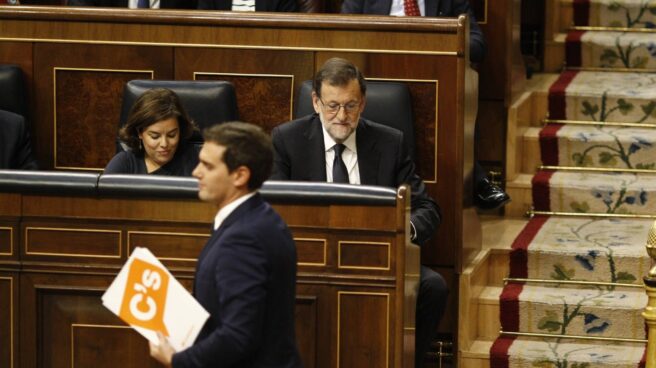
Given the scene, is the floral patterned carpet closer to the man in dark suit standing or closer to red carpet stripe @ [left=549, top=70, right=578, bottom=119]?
red carpet stripe @ [left=549, top=70, right=578, bottom=119]

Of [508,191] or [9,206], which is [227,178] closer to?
[9,206]

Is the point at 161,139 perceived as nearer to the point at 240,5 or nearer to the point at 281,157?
the point at 281,157

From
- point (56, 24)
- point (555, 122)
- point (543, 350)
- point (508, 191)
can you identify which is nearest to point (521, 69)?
point (555, 122)

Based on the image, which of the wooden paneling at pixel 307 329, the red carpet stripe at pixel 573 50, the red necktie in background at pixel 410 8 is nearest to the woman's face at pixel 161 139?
the wooden paneling at pixel 307 329

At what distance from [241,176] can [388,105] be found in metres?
1.45

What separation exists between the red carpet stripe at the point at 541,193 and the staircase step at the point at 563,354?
70cm

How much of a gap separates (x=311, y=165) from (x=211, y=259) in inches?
49.5

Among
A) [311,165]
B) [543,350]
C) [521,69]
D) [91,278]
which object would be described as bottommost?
[543,350]

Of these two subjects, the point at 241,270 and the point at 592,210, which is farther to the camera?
the point at 592,210

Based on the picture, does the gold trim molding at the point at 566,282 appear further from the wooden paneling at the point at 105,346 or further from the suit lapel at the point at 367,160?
the wooden paneling at the point at 105,346

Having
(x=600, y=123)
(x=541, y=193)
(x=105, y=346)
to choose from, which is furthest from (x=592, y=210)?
(x=105, y=346)

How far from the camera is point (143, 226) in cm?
320

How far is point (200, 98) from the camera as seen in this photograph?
159 inches

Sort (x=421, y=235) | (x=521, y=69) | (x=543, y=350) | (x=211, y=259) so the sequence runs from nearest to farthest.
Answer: (x=211, y=259)
(x=421, y=235)
(x=543, y=350)
(x=521, y=69)
